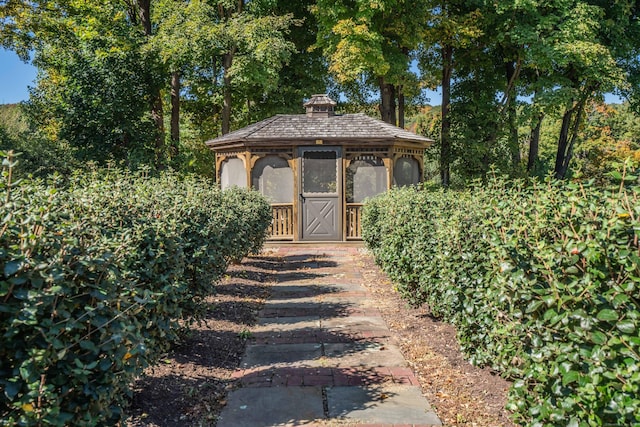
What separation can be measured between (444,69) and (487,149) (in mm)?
4794

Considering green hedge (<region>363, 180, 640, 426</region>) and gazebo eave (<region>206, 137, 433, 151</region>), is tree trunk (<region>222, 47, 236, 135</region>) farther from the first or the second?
green hedge (<region>363, 180, 640, 426</region>)

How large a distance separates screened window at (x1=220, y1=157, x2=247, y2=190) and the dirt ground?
826 centimetres

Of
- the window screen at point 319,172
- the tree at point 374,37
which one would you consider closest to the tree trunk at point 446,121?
the tree at point 374,37

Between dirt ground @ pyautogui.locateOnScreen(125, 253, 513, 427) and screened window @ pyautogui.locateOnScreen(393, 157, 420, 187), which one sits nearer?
dirt ground @ pyautogui.locateOnScreen(125, 253, 513, 427)

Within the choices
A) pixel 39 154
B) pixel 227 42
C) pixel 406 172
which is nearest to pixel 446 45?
pixel 406 172

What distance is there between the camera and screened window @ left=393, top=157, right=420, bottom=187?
50.3 feet

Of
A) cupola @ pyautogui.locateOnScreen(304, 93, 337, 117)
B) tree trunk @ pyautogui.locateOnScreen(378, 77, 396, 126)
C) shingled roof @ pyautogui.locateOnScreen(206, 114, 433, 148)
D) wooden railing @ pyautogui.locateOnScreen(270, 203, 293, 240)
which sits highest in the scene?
tree trunk @ pyautogui.locateOnScreen(378, 77, 396, 126)

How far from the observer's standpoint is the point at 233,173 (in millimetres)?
15812

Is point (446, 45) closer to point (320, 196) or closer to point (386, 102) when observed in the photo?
point (386, 102)

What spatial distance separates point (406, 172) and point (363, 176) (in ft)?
5.03

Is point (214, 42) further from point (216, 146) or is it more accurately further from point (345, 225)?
point (345, 225)

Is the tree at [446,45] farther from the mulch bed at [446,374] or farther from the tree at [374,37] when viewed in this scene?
the mulch bed at [446,374]

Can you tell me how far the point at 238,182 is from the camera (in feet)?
51.1

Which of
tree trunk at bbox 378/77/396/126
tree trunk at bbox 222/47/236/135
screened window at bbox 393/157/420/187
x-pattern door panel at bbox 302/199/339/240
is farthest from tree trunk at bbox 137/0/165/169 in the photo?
tree trunk at bbox 378/77/396/126
